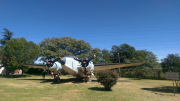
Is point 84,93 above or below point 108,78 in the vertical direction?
below

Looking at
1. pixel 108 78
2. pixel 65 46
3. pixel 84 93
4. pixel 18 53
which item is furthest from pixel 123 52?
pixel 84 93

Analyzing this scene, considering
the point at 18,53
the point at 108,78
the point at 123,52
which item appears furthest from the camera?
the point at 123,52

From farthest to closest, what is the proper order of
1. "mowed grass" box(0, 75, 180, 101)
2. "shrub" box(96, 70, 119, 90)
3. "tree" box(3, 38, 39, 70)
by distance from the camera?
"tree" box(3, 38, 39, 70)
"shrub" box(96, 70, 119, 90)
"mowed grass" box(0, 75, 180, 101)

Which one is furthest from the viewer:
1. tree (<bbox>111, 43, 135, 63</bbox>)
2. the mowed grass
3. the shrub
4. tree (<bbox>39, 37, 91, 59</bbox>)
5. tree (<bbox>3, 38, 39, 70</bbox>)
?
tree (<bbox>111, 43, 135, 63</bbox>)

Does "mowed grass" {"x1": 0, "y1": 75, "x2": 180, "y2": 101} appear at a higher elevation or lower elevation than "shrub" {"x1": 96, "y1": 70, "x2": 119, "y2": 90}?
lower

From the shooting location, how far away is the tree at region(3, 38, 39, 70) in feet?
72.3

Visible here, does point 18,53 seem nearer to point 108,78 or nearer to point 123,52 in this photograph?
point 108,78

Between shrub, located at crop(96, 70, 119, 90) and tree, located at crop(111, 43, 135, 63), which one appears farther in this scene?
tree, located at crop(111, 43, 135, 63)

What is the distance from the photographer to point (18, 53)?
74.9 ft

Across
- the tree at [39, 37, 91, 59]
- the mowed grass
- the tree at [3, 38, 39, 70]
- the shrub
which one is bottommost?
the mowed grass

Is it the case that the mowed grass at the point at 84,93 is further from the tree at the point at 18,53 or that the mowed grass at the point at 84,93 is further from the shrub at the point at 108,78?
the tree at the point at 18,53

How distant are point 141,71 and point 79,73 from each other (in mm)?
12327

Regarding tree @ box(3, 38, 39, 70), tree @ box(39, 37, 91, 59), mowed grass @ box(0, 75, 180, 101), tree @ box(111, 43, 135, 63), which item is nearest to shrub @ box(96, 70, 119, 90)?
mowed grass @ box(0, 75, 180, 101)

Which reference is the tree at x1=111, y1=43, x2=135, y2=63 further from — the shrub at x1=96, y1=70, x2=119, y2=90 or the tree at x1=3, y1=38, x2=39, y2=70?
the shrub at x1=96, y1=70, x2=119, y2=90
